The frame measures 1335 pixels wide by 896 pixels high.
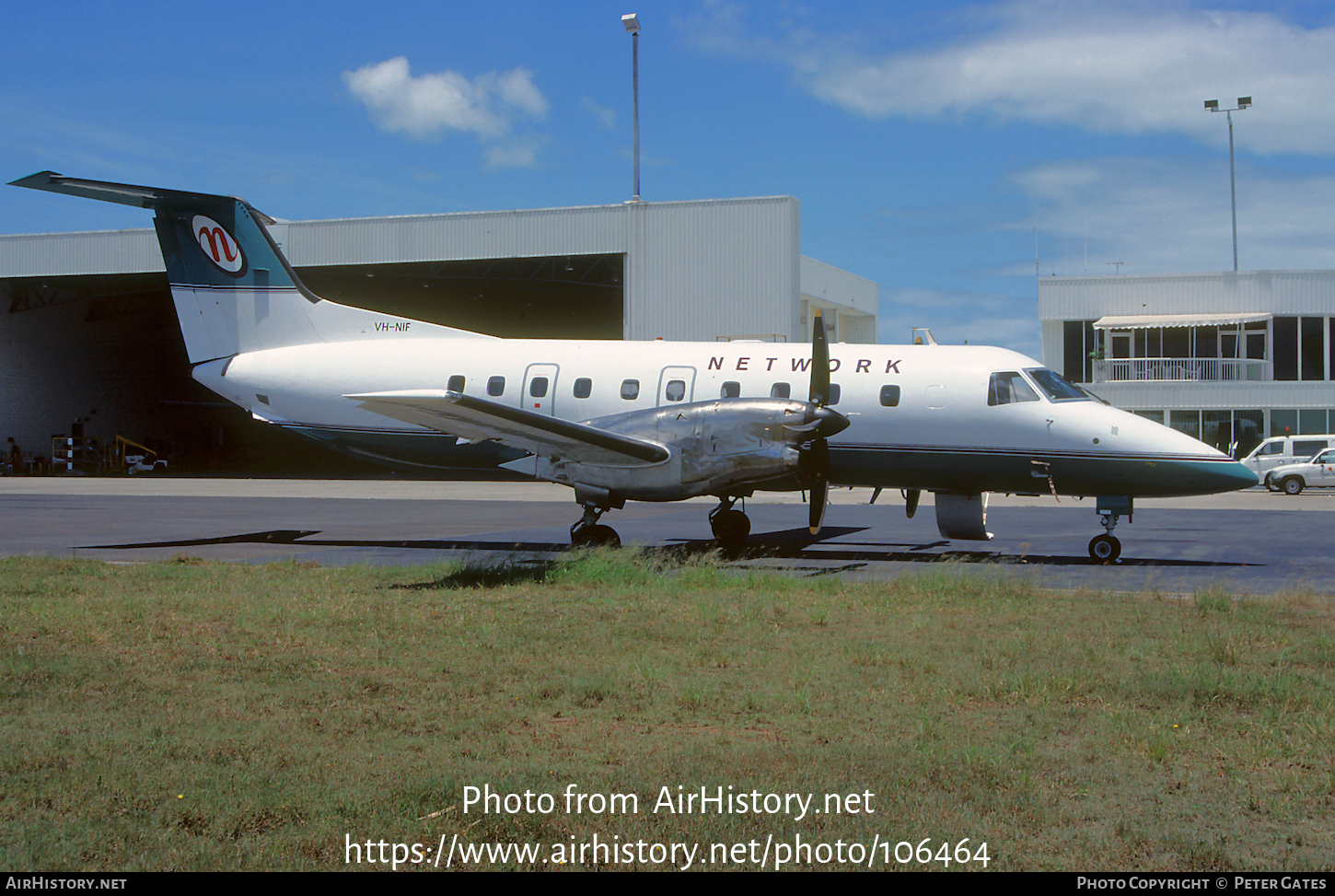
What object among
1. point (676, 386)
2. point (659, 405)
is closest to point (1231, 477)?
point (676, 386)

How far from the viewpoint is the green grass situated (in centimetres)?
502

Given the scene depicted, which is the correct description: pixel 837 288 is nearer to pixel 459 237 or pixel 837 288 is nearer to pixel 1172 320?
pixel 1172 320

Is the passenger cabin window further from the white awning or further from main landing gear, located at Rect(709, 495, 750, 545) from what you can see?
the white awning

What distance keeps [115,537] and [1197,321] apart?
146 ft

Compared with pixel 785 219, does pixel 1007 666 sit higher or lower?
lower

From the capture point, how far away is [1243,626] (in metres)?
10.3

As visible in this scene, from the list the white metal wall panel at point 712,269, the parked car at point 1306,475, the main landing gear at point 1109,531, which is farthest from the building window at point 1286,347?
the main landing gear at point 1109,531

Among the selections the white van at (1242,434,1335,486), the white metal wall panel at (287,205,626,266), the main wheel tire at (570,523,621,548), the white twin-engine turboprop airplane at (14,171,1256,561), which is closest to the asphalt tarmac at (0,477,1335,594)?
the main wheel tire at (570,523,621,548)

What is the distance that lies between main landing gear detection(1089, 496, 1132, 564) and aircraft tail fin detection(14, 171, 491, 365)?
11738 mm

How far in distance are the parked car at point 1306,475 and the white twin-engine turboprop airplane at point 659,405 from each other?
24.9 metres

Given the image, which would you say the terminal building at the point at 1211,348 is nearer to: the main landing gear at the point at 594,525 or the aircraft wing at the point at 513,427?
the main landing gear at the point at 594,525

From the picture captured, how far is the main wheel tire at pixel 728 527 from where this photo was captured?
1897cm
